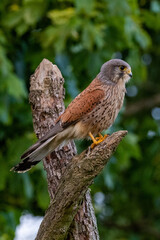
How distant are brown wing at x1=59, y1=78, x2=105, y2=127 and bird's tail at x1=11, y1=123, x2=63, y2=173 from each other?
0.10m

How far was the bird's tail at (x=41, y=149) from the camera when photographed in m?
4.74

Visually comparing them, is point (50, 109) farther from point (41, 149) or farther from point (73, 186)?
point (73, 186)

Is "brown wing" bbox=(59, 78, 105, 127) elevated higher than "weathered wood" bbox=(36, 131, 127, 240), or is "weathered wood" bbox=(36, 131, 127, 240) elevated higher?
"brown wing" bbox=(59, 78, 105, 127)

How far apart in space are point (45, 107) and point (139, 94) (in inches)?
205

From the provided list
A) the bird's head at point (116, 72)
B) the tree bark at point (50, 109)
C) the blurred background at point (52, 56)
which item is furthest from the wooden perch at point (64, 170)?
the blurred background at point (52, 56)

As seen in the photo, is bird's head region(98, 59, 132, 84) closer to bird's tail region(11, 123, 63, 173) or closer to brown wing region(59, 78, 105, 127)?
brown wing region(59, 78, 105, 127)

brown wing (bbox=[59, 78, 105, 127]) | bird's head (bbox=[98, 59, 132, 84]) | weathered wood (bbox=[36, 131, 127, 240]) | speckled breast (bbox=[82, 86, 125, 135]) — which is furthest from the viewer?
bird's head (bbox=[98, 59, 132, 84])

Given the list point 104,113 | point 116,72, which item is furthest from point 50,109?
point 116,72

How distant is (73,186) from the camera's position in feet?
14.1

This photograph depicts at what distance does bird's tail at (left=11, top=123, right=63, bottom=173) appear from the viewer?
4742 mm

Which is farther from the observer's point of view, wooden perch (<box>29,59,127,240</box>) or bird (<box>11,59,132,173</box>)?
bird (<box>11,59,132,173</box>)

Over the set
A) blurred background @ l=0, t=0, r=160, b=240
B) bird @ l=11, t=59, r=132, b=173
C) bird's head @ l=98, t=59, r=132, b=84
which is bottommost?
bird @ l=11, t=59, r=132, b=173

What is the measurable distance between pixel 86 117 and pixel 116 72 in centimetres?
58

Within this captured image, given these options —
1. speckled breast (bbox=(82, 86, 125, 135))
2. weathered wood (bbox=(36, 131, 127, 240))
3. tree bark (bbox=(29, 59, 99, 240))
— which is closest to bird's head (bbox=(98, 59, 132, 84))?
speckled breast (bbox=(82, 86, 125, 135))
